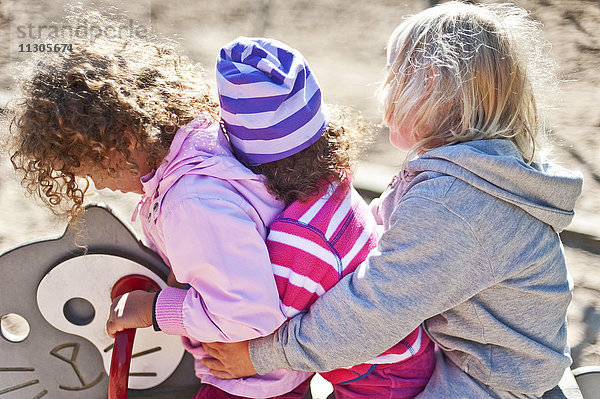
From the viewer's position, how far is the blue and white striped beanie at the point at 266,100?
1.55 metres

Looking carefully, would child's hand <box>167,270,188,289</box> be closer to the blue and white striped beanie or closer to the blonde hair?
the blue and white striped beanie

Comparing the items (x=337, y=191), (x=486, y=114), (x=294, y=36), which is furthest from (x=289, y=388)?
(x=294, y=36)

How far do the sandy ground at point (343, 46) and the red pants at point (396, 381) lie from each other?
1.24 metres

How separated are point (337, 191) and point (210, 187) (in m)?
0.34

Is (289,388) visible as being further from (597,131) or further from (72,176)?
(597,131)

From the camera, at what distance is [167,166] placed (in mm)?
1618

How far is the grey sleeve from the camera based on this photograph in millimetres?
1499

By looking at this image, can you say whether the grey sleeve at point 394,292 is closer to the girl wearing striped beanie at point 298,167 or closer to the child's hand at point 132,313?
the girl wearing striped beanie at point 298,167

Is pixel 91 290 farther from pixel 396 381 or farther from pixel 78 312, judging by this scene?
pixel 396 381

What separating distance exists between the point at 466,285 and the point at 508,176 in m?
0.26

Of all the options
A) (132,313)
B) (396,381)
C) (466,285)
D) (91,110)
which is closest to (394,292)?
(466,285)

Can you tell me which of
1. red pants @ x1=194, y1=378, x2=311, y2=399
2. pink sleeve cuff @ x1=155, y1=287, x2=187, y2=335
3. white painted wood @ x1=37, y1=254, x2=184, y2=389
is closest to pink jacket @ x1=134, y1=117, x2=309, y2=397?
pink sleeve cuff @ x1=155, y1=287, x2=187, y2=335

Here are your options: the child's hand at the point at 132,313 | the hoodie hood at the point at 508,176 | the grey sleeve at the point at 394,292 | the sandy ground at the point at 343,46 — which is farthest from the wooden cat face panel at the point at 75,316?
the hoodie hood at the point at 508,176

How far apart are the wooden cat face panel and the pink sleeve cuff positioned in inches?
12.2
